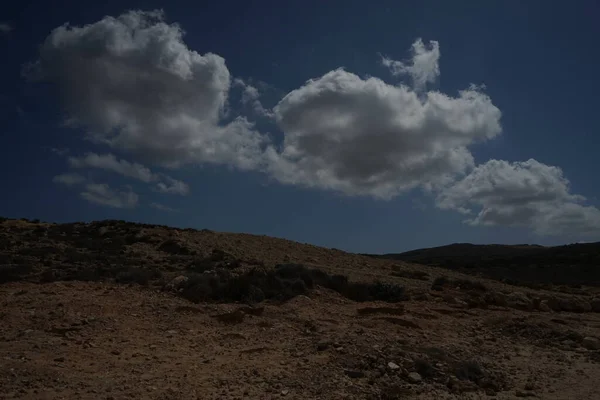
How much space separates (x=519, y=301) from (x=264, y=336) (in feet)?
46.8

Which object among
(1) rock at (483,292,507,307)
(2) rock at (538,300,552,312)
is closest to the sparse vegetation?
(1) rock at (483,292,507,307)

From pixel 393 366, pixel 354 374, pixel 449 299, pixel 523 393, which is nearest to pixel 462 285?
pixel 449 299

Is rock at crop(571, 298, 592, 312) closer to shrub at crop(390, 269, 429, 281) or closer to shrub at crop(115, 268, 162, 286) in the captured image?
shrub at crop(390, 269, 429, 281)

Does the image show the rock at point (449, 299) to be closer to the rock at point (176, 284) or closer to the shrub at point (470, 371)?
the shrub at point (470, 371)

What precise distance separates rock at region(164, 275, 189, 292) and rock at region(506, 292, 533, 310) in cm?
1279

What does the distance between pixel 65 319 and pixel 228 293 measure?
18.2 feet

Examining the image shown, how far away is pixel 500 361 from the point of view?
38.1 ft

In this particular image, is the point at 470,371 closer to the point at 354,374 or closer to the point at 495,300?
the point at 354,374

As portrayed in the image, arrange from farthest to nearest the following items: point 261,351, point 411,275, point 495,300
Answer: point 411,275 → point 495,300 → point 261,351

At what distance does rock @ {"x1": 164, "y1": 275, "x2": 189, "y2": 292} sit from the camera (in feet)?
53.9

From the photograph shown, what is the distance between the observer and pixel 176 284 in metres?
16.7

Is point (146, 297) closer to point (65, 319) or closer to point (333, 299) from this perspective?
point (65, 319)

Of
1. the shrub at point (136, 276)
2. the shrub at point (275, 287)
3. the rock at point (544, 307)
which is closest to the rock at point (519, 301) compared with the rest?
the rock at point (544, 307)

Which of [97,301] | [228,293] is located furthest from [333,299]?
[97,301]
